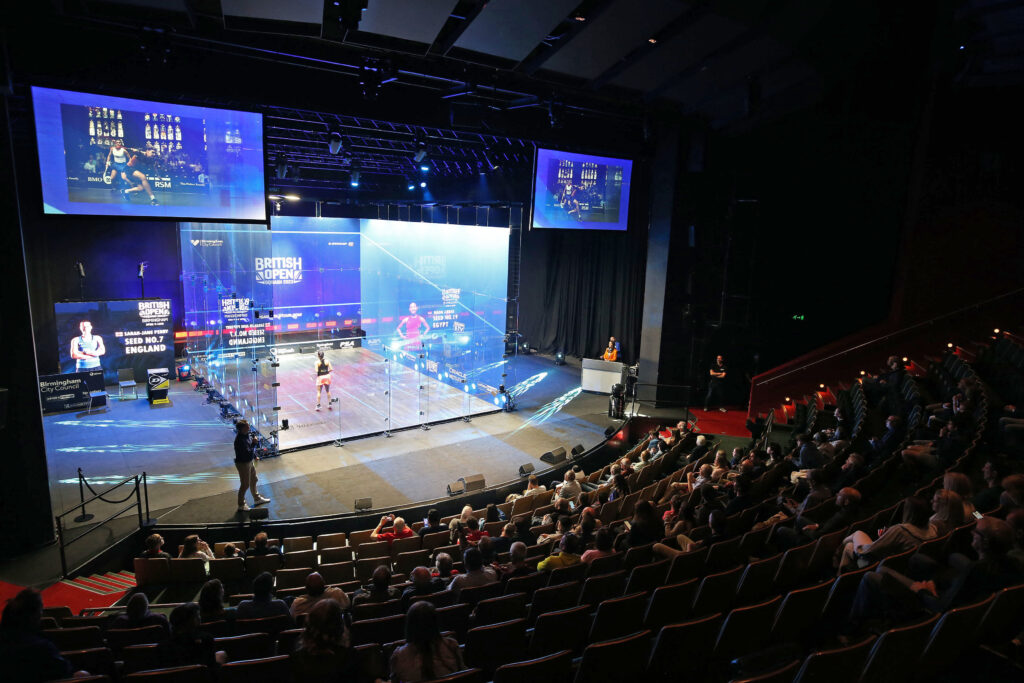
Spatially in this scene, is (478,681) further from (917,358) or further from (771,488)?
(917,358)

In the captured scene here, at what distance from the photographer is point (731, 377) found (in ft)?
44.3

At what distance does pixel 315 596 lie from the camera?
4000 millimetres

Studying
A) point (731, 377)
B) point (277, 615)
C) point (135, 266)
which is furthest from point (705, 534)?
point (135, 266)

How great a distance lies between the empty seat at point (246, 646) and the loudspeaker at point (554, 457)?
6512 millimetres

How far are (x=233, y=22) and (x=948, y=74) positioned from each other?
12409 millimetres

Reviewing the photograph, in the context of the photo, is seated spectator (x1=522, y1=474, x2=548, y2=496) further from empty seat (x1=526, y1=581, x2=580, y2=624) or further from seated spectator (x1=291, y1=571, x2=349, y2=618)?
seated spectator (x1=291, y1=571, x2=349, y2=618)

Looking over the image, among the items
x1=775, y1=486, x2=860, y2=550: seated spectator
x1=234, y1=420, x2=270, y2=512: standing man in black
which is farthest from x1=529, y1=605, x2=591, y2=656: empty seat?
x1=234, y1=420, x2=270, y2=512: standing man in black

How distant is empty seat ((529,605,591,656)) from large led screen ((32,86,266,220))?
630 centimetres

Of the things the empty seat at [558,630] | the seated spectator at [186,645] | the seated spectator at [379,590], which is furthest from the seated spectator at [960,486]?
the seated spectator at [186,645]

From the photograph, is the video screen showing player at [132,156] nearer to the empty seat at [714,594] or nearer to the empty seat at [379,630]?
the empty seat at [379,630]

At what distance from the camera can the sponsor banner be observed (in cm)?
1159

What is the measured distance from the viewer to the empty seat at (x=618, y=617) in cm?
351

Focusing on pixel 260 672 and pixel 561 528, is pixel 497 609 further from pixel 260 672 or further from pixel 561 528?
pixel 561 528

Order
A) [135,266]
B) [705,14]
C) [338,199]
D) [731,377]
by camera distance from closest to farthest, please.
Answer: [705,14], [731,377], [135,266], [338,199]
